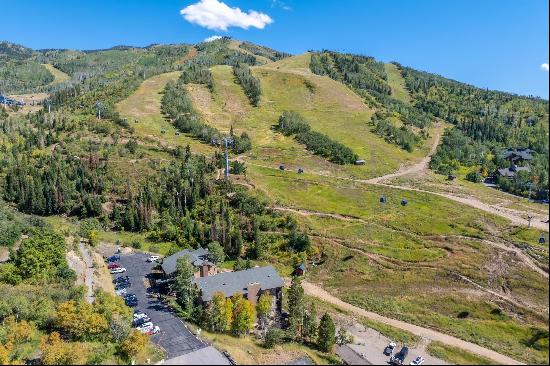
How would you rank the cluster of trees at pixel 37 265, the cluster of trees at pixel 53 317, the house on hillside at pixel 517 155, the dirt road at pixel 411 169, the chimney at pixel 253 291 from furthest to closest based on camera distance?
the house on hillside at pixel 517 155 → the dirt road at pixel 411 169 → the cluster of trees at pixel 37 265 → the chimney at pixel 253 291 → the cluster of trees at pixel 53 317

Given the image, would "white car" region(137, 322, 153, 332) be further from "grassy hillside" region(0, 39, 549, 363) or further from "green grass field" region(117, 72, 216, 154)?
"green grass field" region(117, 72, 216, 154)

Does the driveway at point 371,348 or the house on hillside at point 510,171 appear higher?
the house on hillside at point 510,171

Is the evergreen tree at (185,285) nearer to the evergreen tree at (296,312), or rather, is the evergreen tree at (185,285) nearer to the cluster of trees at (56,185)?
the evergreen tree at (296,312)

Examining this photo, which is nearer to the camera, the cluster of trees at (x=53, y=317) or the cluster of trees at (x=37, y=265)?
the cluster of trees at (x=53, y=317)

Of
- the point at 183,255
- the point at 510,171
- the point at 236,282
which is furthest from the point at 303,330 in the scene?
the point at 510,171

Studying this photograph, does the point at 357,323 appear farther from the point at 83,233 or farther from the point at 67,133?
the point at 67,133

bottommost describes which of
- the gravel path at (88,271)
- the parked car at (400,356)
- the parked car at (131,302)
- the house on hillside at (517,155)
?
the parked car at (400,356)

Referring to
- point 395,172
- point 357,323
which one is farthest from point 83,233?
point 395,172

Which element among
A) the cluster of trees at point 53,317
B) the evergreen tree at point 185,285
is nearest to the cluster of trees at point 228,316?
the evergreen tree at point 185,285
